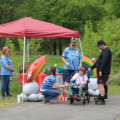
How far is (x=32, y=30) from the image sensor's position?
8672 mm

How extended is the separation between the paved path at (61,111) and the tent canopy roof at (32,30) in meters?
2.28

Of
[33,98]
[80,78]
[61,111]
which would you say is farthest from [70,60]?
[61,111]

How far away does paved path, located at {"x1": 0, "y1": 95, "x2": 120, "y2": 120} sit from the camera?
19.7ft

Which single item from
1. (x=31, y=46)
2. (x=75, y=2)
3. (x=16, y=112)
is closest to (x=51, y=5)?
(x=75, y=2)

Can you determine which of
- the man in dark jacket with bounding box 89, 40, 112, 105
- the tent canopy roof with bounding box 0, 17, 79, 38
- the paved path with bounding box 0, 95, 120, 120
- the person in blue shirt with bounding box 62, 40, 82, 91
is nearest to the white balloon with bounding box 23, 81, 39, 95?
the paved path with bounding box 0, 95, 120, 120

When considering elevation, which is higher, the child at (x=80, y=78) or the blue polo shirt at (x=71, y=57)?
the blue polo shirt at (x=71, y=57)

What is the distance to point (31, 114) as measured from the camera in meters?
6.32

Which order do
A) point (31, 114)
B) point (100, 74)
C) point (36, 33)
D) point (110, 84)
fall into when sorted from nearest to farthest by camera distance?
point (31, 114) < point (100, 74) < point (36, 33) < point (110, 84)

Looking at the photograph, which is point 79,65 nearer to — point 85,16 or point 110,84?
point 110,84

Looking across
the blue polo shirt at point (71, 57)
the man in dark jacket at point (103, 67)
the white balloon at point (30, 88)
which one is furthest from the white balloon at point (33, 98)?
the man in dark jacket at point (103, 67)

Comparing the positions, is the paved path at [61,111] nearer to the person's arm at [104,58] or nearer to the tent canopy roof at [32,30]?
the person's arm at [104,58]

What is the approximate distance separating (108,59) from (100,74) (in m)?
0.49

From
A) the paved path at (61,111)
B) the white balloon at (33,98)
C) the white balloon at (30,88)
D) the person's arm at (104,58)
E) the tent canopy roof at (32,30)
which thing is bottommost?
the paved path at (61,111)

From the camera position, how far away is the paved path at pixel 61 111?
6.00 m
